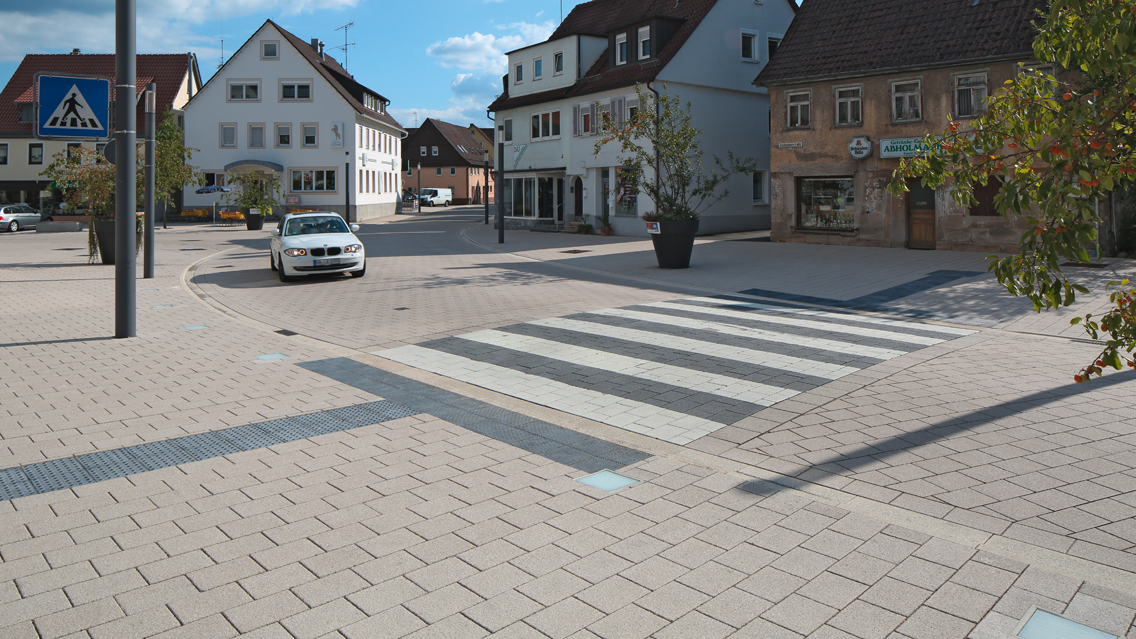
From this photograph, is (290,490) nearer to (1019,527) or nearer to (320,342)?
(1019,527)

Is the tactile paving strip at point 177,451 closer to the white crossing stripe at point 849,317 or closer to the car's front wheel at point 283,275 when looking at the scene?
the white crossing stripe at point 849,317

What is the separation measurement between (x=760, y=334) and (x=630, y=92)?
24980 mm

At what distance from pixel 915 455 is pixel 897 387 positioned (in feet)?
7.32

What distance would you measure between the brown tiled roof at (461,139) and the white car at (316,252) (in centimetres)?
7834

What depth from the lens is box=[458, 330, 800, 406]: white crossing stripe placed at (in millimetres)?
8281

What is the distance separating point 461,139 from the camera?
10056 centimetres

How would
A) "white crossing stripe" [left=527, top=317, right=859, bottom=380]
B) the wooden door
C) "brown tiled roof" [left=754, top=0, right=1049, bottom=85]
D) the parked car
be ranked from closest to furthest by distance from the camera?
"white crossing stripe" [left=527, top=317, right=859, bottom=380]
"brown tiled roof" [left=754, top=0, right=1049, bottom=85]
the wooden door
the parked car

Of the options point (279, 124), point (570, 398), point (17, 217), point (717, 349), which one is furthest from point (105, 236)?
point (279, 124)

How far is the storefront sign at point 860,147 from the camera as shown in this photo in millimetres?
26969

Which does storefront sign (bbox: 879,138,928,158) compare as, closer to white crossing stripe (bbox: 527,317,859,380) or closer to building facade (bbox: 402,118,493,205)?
white crossing stripe (bbox: 527,317,859,380)

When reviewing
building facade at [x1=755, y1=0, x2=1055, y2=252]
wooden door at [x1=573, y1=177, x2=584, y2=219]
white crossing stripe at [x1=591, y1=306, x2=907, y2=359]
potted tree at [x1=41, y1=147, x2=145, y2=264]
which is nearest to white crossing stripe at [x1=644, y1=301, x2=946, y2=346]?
white crossing stripe at [x1=591, y1=306, x2=907, y2=359]

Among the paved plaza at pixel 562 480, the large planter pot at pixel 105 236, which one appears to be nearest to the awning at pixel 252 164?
the large planter pot at pixel 105 236

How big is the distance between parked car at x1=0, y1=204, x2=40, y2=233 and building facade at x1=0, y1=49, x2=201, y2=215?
428 inches

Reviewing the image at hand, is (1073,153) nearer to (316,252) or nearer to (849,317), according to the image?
(849,317)
